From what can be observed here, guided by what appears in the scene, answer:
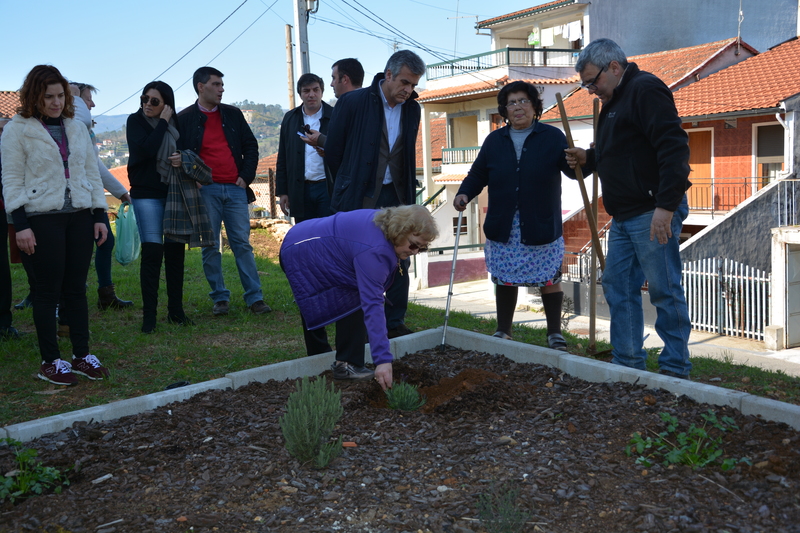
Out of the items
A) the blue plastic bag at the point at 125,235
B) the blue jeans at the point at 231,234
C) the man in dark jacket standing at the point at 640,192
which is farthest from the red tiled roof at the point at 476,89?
the man in dark jacket standing at the point at 640,192

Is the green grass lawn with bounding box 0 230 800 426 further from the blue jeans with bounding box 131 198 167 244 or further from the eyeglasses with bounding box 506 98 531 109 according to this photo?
the eyeglasses with bounding box 506 98 531 109

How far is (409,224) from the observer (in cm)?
344

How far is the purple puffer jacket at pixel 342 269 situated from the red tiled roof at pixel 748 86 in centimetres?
1627

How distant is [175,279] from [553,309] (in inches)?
118

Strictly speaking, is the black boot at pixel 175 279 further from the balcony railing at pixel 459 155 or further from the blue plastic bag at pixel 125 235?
the balcony railing at pixel 459 155

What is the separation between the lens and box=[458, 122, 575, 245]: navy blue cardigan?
4.77m

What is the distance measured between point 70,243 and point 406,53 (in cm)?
245

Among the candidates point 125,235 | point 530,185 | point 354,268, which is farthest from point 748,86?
point 354,268

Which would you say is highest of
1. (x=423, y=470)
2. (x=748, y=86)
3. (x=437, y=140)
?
(x=437, y=140)

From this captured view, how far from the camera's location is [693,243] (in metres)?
16.0

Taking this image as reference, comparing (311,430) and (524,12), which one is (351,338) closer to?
(311,430)

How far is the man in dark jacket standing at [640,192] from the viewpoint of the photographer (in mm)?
3781

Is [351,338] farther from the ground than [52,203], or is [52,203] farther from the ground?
[52,203]

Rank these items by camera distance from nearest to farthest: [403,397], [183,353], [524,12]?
[403,397]
[183,353]
[524,12]
